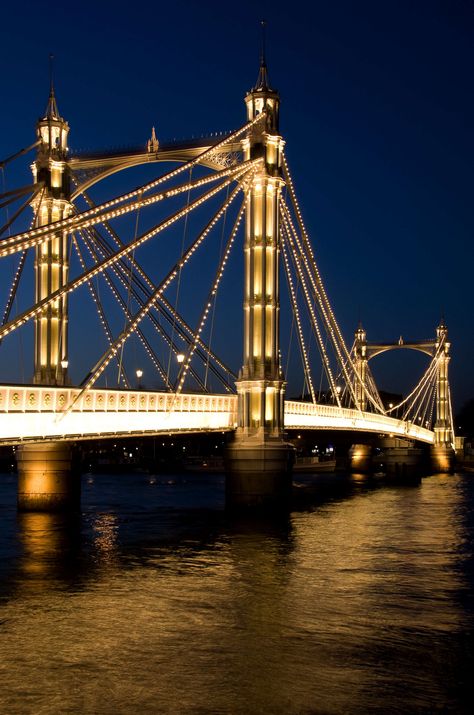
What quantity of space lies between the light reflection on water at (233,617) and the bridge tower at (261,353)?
6.16ft

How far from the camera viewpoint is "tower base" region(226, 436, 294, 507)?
36.2m

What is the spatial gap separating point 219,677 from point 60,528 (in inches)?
758

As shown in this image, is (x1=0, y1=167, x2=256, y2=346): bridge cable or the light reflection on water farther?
(x1=0, y1=167, x2=256, y2=346): bridge cable

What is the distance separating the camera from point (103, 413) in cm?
2964

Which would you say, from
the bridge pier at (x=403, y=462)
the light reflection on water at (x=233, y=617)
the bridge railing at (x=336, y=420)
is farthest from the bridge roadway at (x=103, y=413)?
the bridge pier at (x=403, y=462)

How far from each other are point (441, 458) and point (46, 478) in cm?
6730

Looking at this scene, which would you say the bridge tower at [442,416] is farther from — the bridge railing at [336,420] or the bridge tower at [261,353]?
the bridge tower at [261,353]

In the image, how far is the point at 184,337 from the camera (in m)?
39.9

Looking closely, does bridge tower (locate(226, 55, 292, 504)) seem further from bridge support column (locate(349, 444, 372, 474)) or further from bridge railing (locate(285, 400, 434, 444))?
bridge support column (locate(349, 444, 372, 474))

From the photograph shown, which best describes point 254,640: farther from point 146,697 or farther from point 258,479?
point 258,479

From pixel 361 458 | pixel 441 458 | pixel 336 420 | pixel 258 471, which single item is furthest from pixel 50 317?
pixel 441 458

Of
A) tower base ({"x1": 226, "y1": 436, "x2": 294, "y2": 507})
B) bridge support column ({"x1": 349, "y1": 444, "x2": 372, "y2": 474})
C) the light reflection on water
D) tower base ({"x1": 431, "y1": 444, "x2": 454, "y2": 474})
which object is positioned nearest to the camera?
the light reflection on water

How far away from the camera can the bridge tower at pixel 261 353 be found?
36.6 meters

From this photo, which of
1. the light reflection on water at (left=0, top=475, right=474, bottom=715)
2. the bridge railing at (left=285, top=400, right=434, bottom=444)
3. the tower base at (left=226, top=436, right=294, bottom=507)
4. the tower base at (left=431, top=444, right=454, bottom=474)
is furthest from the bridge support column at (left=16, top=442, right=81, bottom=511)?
the tower base at (left=431, top=444, right=454, bottom=474)
